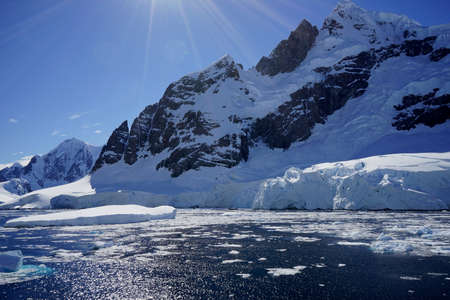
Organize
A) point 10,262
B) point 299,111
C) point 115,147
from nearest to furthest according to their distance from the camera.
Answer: point 10,262 → point 299,111 → point 115,147

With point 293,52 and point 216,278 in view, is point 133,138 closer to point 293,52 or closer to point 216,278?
point 293,52

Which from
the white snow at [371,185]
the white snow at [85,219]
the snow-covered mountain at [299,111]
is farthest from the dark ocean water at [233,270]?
the snow-covered mountain at [299,111]

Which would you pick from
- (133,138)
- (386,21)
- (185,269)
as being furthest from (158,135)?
(185,269)

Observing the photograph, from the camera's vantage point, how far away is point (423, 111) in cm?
7144

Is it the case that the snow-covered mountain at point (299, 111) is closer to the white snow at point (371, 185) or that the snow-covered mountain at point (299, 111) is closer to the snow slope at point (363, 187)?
the snow slope at point (363, 187)

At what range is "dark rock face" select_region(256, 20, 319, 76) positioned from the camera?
11694 cm

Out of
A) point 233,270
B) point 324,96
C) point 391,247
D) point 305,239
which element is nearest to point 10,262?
point 233,270

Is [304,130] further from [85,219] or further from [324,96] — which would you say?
[85,219]

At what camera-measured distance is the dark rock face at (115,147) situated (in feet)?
393

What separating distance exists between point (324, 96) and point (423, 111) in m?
28.0

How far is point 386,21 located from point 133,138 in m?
104

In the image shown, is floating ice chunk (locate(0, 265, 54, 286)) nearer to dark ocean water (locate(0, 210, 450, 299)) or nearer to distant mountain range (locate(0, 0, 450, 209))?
dark ocean water (locate(0, 210, 450, 299))

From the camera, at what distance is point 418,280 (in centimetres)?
954

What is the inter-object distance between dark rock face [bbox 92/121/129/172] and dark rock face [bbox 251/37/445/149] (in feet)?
189
